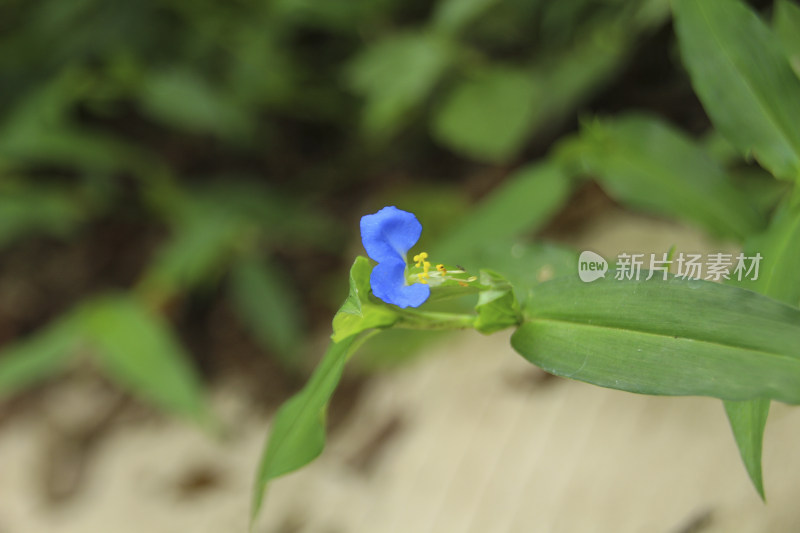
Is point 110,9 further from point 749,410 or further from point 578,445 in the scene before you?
point 749,410

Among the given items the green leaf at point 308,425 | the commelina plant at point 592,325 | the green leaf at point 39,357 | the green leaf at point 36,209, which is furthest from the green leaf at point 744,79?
the green leaf at point 36,209

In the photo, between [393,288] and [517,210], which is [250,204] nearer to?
[517,210]

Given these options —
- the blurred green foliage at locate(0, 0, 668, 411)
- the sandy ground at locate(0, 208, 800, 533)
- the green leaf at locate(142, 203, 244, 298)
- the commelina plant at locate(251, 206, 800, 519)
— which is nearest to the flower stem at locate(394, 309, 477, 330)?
the commelina plant at locate(251, 206, 800, 519)

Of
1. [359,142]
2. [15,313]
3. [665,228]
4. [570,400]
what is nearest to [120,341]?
[15,313]

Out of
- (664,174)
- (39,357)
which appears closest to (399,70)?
(664,174)

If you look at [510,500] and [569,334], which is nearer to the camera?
[569,334]

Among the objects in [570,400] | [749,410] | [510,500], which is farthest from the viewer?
[570,400]

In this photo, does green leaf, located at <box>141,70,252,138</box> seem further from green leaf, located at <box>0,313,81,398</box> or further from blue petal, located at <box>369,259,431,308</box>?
blue petal, located at <box>369,259,431,308</box>
